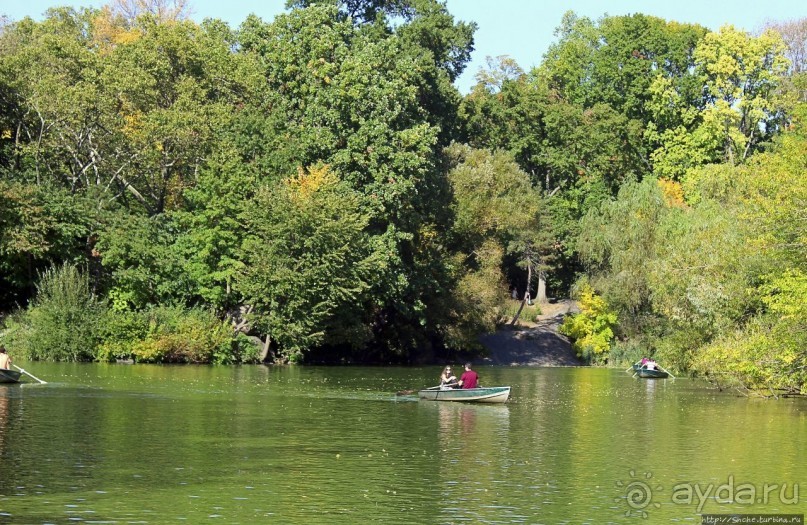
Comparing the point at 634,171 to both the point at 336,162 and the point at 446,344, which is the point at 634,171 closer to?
the point at 446,344

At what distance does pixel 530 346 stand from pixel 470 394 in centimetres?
3955

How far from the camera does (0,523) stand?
19031 millimetres

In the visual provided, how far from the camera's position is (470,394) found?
40500 millimetres

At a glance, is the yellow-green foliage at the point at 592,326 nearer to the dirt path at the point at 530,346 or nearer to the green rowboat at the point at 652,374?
the dirt path at the point at 530,346

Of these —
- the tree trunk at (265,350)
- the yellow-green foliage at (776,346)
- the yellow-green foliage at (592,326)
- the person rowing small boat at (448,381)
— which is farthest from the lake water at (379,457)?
the yellow-green foliage at (592,326)

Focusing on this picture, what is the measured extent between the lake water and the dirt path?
106 ft

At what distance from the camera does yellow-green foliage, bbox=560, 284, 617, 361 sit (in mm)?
75125

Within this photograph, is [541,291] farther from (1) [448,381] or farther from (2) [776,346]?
(2) [776,346]

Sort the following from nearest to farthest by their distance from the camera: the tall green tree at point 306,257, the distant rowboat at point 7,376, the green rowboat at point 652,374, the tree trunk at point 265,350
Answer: the distant rowboat at point 7,376 → the green rowboat at point 652,374 → the tall green tree at point 306,257 → the tree trunk at point 265,350

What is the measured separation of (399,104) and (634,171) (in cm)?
3155

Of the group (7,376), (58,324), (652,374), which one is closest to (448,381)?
(7,376)

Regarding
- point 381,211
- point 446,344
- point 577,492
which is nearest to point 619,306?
point 446,344

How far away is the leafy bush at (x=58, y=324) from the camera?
191ft

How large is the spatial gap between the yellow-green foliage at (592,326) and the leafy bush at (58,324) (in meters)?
32.2
